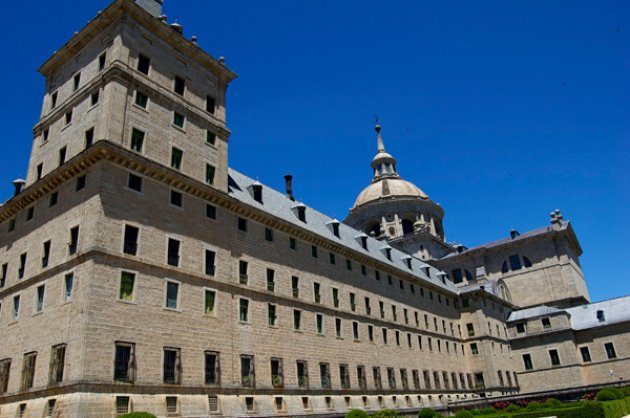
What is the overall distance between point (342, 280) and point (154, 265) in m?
19.8

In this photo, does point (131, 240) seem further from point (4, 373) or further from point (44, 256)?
point (4, 373)

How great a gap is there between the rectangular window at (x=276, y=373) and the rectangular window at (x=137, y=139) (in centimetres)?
1588

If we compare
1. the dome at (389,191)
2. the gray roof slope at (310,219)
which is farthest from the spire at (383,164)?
the gray roof slope at (310,219)

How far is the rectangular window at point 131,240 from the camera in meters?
27.1

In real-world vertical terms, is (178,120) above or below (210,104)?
below

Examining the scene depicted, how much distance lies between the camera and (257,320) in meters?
33.2

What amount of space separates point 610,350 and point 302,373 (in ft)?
144

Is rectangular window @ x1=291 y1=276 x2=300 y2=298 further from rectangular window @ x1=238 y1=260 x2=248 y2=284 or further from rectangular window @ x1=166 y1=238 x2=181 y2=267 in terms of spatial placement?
rectangular window @ x1=166 y1=238 x2=181 y2=267

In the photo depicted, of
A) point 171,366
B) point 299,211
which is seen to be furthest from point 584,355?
point 171,366

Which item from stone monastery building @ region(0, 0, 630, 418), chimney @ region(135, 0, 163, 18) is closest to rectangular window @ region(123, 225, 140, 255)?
stone monastery building @ region(0, 0, 630, 418)

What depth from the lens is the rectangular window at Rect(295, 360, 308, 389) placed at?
114 ft

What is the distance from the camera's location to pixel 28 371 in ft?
86.8

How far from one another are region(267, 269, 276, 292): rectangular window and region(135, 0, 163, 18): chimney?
20.1 metres

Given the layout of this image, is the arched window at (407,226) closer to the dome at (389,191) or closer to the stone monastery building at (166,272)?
the dome at (389,191)
